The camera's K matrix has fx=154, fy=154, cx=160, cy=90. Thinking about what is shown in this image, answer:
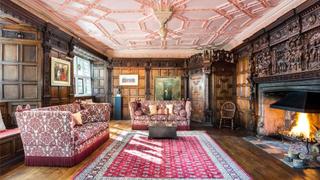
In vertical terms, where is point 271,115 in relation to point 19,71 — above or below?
below

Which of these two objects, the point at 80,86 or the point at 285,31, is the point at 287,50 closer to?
the point at 285,31

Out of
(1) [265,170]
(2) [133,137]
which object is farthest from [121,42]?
(1) [265,170]

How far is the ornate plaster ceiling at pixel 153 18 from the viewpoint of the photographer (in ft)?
11.9

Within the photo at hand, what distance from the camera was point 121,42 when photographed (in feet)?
22.0

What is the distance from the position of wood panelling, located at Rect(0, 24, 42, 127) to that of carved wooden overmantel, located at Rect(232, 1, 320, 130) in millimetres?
5933

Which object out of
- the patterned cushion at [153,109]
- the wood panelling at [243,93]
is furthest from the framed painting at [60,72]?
the wood panelling at [243,93]

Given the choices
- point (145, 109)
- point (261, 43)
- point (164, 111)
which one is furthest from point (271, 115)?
point (145, 109)

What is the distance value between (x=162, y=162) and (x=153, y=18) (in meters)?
3.74

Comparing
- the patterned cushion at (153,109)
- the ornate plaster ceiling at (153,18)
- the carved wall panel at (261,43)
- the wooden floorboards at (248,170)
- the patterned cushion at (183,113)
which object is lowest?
the wooden floorboards at (248,170)

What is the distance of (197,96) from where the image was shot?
23.6 ft

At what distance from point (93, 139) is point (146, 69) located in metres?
5.12

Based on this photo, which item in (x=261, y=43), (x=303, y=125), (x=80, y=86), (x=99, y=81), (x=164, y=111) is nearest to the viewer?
(x=303, y=125)

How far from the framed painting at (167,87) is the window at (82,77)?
11.3 feet

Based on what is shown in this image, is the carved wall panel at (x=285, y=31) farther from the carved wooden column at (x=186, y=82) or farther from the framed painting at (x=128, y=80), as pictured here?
the framed painting at (x=128, y=80)
